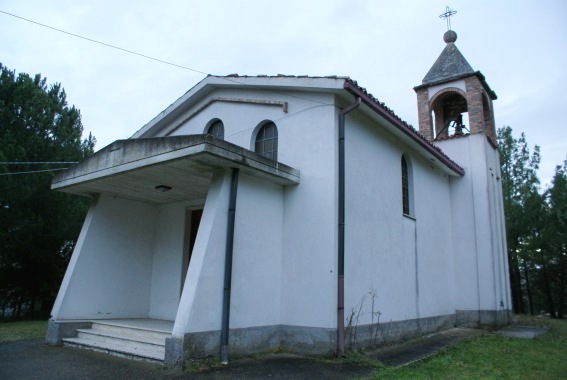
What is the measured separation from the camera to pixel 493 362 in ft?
24.3

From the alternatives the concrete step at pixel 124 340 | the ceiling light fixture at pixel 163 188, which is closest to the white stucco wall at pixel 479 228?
the ceiling light fixture at pixel 163 188

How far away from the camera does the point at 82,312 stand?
898 cm

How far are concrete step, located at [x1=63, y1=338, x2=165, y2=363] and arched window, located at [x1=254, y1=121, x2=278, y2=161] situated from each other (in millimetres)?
4687

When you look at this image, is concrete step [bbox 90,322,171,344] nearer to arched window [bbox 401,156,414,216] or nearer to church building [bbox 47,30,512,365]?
church building [bbox 47,30,512,365]

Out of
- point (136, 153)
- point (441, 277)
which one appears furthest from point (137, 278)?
point (441, 277)

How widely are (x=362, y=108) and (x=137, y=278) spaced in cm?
680

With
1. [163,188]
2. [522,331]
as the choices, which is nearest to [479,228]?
[522,331]

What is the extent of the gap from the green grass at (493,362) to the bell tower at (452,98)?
7477mm

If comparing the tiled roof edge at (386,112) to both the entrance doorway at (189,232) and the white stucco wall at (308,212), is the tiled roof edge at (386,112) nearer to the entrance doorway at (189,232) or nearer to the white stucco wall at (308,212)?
the white stucco wall at (308,212)

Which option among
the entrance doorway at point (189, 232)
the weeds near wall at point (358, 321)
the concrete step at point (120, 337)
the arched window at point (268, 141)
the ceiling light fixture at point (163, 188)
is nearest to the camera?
the concrete step at point (120, 337)

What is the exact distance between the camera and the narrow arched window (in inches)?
448

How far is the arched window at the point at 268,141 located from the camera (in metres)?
9.48

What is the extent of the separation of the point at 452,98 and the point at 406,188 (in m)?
6.47

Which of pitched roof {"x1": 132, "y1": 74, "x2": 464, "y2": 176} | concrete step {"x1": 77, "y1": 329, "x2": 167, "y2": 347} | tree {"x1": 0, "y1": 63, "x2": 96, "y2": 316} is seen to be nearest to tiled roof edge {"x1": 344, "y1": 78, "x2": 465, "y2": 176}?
pitched roof {"x1": 132, "y1": 74, "x2": 464, "y2": 176}
